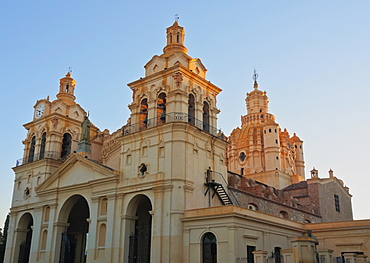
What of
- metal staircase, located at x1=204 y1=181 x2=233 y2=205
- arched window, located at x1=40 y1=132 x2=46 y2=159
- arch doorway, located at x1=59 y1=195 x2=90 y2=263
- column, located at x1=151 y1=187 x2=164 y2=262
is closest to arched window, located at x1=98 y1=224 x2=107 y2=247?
column, located at x1=151 y1=187 x2=164 y2=262

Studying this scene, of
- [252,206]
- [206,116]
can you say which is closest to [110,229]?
[206,116]

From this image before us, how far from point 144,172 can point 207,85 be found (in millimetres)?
8964

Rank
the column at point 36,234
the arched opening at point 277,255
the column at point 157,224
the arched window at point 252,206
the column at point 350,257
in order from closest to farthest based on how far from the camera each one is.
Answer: the column at point 350,257, the column at point 157,224, the arched opening at point 277,255, the column at point 36,234, the arched window at point 252,206

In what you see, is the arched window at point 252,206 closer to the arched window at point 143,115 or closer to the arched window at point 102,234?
the arched window at point 143,115

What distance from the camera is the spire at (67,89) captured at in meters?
44.1

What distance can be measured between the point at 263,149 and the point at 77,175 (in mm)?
39598

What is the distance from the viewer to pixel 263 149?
6856cm

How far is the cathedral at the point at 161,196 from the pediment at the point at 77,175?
0.10 meters

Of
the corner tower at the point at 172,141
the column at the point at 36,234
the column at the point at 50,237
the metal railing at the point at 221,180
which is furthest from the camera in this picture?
the column at the point at 36,234

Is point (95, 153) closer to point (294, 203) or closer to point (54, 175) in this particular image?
point (54, 175)

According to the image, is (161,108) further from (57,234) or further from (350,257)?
(350,257)

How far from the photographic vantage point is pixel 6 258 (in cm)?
3903

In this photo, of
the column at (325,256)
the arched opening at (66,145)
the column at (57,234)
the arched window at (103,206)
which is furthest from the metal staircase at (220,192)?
the arched opening at (66,145)

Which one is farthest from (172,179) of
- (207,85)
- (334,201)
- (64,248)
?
(334,201)
